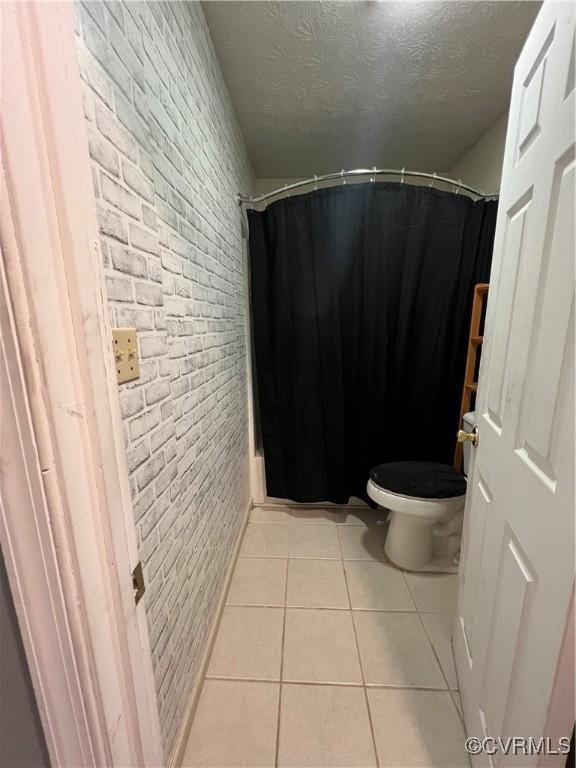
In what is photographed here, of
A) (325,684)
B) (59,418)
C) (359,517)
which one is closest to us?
(59,418)

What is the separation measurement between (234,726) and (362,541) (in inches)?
44.2

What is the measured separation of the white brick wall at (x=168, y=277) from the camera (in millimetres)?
691

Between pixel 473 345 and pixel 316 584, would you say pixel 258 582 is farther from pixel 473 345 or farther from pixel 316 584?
pixel 473 345

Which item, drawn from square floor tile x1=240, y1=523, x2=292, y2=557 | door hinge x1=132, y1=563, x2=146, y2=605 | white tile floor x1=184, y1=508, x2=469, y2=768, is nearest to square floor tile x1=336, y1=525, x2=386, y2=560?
white tile floor x1=184, y1=508, x2=469, y2=768

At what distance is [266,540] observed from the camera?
1.99m

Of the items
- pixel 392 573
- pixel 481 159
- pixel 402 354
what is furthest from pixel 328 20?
pixel 392 573

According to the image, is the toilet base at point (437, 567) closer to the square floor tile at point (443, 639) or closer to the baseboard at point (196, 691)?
the square floor tile at point (443, 639)

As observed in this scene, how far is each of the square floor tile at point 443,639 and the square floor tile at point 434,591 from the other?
0.04 m

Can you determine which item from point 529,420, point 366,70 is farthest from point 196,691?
point 366,70

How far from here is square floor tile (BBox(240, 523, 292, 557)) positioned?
188 cm

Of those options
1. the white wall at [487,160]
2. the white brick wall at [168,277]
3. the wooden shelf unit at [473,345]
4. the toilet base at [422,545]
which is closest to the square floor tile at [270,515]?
the white brick wall at [168,277]

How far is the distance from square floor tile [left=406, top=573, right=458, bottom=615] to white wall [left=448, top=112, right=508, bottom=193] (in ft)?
7.38

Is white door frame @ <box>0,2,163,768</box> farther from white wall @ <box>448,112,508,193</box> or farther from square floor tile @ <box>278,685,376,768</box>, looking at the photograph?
white wall @ <box>448,112,508,193</box>

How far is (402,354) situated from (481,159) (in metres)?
1.41
